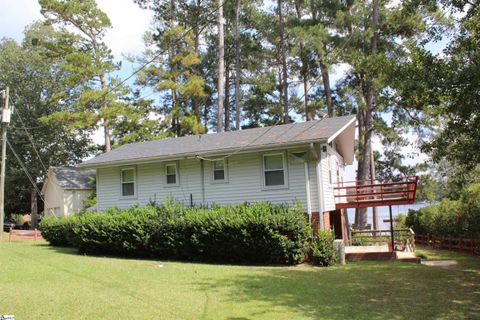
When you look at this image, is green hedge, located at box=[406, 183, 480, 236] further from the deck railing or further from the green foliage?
the green foliage

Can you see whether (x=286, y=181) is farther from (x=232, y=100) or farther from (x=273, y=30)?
(x=232, y=100)

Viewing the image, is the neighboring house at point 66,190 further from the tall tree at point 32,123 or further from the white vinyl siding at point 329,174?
the white vinyl siding at point 329,174

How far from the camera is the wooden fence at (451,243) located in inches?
827

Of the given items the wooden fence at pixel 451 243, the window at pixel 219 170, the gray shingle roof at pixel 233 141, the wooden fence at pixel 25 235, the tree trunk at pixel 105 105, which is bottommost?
the wooden fence at pixel 451 243

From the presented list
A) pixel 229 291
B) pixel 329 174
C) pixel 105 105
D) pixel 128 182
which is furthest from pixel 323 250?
pixel 105 105

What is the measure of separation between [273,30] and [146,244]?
24.0 meters

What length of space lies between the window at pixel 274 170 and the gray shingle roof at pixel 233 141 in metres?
0.69

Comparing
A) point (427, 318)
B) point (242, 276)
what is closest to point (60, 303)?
point (242, 276)

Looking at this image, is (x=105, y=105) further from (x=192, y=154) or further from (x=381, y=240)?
(x=381, y=240)

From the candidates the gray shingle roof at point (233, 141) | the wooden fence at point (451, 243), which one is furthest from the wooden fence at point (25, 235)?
the wooden fence at point (451, 243)

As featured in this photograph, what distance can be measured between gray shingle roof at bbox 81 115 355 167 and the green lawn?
15.8ft

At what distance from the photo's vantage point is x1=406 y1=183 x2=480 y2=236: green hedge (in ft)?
65.4

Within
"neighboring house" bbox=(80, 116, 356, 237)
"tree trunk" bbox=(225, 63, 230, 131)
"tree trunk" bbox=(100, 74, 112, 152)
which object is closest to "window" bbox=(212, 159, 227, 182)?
"neighboring house" bbox=(80, 116, 356, 237)

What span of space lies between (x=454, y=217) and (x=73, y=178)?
28.3 meters
